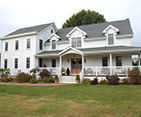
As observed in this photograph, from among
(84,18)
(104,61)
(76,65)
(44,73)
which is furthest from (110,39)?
(84,18)

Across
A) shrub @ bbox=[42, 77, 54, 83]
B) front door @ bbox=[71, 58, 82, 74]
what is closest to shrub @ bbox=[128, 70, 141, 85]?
front door @ bbox=[71, 58, 82, 74]

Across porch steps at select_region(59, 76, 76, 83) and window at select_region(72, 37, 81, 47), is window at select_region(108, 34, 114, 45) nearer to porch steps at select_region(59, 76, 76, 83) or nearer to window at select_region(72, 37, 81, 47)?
window at select_region(72, 37, 81, 47)

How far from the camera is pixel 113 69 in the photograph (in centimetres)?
1512

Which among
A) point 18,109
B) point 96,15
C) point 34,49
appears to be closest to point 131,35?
point 34,49

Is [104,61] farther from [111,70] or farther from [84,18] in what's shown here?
[84,18]

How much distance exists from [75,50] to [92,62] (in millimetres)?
3340

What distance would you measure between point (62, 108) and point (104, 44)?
44.5 ft

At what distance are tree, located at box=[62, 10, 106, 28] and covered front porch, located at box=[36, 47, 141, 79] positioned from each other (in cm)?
1887

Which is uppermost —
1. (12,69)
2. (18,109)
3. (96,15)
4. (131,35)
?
(96,15)

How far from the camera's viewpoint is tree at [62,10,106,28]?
114 feet

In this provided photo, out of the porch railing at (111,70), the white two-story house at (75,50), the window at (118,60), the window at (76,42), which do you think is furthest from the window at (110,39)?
the window at (76,42)

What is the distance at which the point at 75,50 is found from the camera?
637 inches

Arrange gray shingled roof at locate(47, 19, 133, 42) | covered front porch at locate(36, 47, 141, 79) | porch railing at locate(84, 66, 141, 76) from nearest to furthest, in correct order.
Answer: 1. porch railing at locate(84, 66, 141, 76)
2. covered front porch at locate(36, 47, 141, 79)
3. gray shingled roof at locate(47, 19, 133, 42)

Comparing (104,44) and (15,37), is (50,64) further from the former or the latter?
(104,44)
